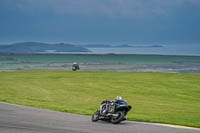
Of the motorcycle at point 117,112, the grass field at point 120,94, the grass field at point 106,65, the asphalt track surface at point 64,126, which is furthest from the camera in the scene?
the grass field at point 106,65

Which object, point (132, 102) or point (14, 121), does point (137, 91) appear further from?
point (14, 121)

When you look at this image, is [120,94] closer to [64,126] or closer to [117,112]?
[117,112]

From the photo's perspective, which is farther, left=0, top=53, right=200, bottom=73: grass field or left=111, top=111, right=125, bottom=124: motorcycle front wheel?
left=0, top=53, right=200, bottom=73: grass field

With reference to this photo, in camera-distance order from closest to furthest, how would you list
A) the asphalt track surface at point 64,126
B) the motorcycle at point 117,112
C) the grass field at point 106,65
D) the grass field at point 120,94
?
the asphalt track surface at point 64,126 < the motorcycle at point 117,112 < the grass field at point 120,94 < the grass field at point 106,65

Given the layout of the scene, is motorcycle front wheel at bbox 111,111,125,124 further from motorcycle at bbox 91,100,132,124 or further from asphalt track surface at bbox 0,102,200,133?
asphalt track surface at bbox 0,102,200,133

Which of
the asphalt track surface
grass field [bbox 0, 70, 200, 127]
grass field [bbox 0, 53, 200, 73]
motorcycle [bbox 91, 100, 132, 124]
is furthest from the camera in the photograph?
grass field [bbox 0, 53, 200, 73]

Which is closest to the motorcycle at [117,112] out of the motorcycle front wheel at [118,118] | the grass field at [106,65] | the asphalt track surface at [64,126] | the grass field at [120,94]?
the motorcycle front wheel at [118,118]

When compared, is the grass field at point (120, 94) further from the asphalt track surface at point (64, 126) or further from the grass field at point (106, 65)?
the grass field at point (106, 65)

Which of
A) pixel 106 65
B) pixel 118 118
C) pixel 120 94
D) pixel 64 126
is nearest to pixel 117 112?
pixel 118 118

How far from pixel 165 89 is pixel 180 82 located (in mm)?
5647

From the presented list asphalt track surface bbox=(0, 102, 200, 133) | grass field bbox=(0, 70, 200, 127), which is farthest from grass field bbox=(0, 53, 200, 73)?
asphalt track surface bbox=(0, 102, 200, 133)

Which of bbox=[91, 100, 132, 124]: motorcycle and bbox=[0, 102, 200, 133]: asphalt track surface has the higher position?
bbox=[91, 100, 132, 124]: motorcycle

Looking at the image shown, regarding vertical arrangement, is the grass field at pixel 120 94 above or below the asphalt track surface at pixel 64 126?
above

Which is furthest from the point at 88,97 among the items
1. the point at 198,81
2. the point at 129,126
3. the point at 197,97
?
the point at 198,81
